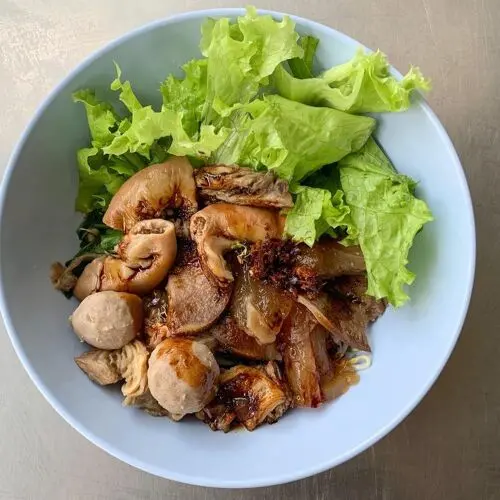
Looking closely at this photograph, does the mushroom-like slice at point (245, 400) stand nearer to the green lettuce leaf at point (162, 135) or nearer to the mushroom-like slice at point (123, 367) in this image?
the mushroom-like slice at point (123, 367)

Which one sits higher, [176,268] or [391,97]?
[391,97]

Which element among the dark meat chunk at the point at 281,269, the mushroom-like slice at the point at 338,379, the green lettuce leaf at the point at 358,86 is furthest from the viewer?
the mushroom-like slice at the point at 338,379

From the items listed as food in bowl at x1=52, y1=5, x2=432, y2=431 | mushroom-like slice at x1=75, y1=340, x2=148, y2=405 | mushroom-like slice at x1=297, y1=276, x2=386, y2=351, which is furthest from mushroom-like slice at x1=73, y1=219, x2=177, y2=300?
mushroom-like slice at x1=297, y1=276, x2=386, y2=351

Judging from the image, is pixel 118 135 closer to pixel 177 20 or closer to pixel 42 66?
→ pixel 177 20

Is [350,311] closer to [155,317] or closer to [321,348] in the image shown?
[321,348]

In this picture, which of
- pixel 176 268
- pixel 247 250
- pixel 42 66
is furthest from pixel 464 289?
pixel 42 66

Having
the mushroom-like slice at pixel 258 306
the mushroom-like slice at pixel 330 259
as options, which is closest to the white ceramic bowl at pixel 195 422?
the mushroom-like slice at pixel 330 259
